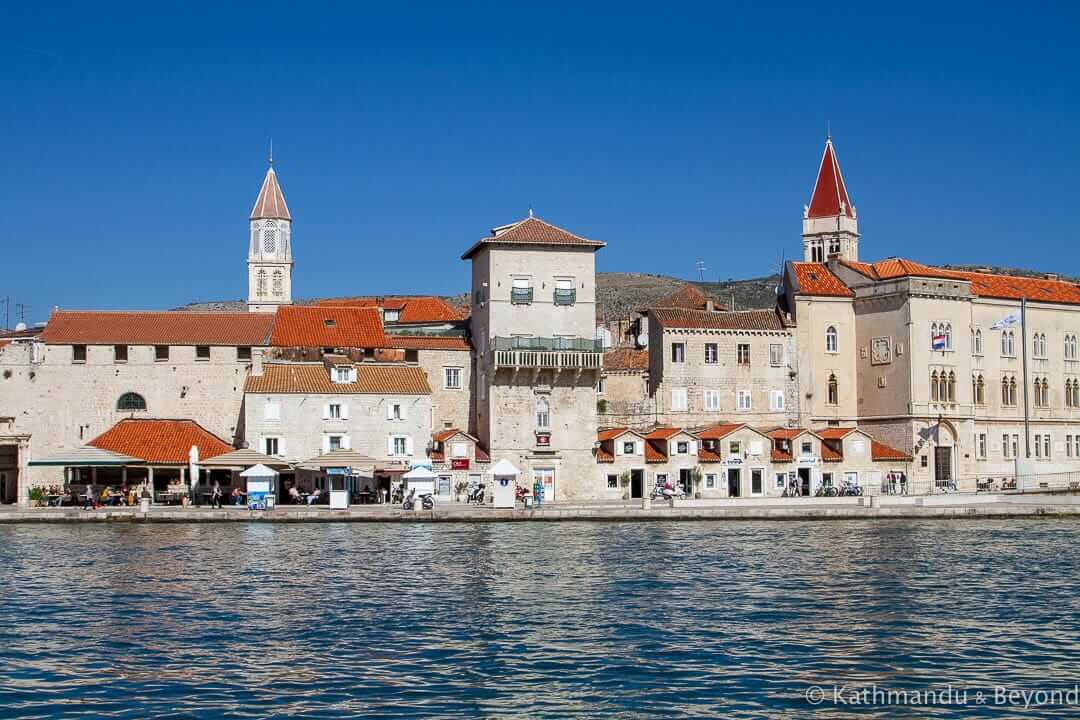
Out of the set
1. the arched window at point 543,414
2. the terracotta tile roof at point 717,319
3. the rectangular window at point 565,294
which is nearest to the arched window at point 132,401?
the arched window at point 543,414

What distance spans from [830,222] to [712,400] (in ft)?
101

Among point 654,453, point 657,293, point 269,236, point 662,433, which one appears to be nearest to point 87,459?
point 654,453

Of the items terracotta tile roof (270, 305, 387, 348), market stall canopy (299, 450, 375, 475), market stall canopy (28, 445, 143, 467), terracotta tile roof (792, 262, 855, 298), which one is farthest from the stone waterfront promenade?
terracotta tile roof (792, 262, 855, 298)

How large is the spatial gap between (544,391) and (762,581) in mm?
30148

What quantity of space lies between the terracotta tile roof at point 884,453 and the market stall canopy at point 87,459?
3507 cm

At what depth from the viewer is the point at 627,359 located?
73.1m

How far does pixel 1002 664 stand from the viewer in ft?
73.0

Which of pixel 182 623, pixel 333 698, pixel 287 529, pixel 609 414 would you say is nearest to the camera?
pixel 333 698

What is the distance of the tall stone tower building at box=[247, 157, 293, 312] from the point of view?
104 m

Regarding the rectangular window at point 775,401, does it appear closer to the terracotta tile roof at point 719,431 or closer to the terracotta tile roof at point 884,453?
the terracotta tile roof at point 719,431

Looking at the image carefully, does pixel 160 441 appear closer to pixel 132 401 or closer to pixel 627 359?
pixel 132 401

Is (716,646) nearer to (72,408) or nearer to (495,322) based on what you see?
(495,322)

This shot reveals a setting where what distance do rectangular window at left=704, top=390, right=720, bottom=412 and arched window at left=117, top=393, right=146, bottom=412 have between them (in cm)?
2731

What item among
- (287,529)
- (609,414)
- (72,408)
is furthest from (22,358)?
(609,414)
